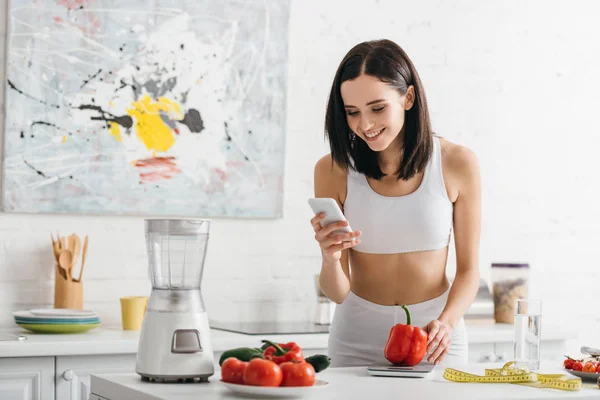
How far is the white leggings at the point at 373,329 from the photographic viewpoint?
248 centimetres

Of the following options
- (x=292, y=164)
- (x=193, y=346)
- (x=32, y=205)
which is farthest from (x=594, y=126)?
(x=193, y=346)

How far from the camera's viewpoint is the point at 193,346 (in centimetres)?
188

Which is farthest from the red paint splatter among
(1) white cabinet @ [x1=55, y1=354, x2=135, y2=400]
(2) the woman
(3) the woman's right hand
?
(3) the woman's right hand

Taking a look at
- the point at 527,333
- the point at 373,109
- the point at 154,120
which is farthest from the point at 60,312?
the point at 527,333

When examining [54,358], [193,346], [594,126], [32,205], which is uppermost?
[594,126]

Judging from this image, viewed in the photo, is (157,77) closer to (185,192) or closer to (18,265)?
(185,192)

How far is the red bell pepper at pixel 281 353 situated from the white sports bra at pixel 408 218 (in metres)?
0.74

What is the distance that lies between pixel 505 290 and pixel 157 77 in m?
1.75

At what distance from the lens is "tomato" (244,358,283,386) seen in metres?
1.70

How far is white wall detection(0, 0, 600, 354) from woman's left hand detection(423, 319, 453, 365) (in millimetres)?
1530

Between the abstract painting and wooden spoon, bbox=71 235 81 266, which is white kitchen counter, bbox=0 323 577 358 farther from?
the abstract painting

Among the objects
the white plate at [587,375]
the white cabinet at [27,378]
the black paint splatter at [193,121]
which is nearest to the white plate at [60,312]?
the white cabinet at [27,378]

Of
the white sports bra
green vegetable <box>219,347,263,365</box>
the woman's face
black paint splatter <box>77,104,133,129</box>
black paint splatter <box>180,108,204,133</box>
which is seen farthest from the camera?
black paint splatter <box>180,108,204,133</box>

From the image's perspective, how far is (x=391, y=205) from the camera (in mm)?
2529
